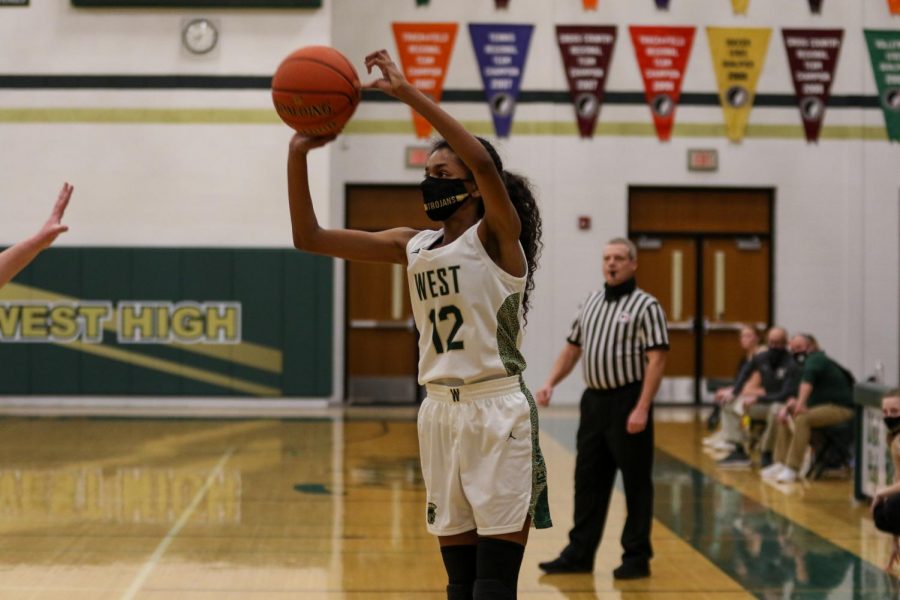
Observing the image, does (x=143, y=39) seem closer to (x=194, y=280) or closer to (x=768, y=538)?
(x=194, y=280)

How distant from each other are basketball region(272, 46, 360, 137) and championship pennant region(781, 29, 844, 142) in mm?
13637

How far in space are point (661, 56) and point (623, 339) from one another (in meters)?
10.3

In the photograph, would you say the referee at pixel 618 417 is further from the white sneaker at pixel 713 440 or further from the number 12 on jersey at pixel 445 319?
the white sneaker at pixel 713 440

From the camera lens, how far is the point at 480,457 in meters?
3.42

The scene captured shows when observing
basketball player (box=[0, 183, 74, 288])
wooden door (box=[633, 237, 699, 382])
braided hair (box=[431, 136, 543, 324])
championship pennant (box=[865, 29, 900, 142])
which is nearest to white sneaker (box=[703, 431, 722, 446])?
wooden door (box=[633, 237, 699, 382])

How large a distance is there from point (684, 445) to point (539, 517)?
8771 mm

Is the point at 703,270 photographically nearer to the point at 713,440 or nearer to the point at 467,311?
the point at 713,440

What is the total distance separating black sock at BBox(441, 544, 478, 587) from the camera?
3.51 metres

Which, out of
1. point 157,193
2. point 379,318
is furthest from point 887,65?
point 157,193

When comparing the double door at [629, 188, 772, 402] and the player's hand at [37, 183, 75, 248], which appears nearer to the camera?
the player's hand at [37, 183, 75, 248]

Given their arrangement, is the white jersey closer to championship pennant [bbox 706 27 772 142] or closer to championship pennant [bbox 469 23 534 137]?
championship pennant [bbox 469 23 534 137]

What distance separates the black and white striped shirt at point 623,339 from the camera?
645cm

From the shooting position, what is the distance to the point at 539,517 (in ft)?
11.7

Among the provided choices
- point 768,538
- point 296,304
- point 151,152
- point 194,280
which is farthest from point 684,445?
point 151,152
